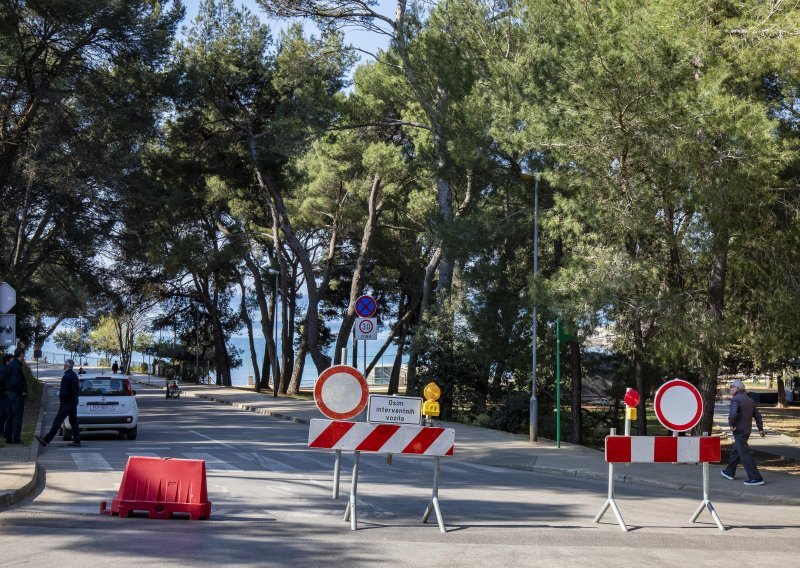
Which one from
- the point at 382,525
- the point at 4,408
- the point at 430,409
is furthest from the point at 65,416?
the point at 382,525

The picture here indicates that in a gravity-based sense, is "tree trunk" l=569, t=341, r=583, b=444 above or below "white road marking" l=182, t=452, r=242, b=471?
above

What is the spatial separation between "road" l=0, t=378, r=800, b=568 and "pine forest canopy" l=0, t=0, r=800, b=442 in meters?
5.92

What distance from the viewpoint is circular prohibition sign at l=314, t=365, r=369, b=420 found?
1040 centimetres

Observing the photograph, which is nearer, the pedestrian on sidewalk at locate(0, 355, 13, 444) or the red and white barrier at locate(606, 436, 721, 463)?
the red and white barrier at locate(606, 436, 721, 463)

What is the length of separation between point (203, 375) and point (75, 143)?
1811 inches

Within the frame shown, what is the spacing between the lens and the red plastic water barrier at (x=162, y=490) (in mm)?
10375

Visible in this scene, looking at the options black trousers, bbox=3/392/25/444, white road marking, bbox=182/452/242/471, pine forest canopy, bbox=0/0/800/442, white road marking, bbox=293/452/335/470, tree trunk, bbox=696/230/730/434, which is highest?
pine forest canopy, bbox=0/0/800/442

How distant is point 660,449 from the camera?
1097cm

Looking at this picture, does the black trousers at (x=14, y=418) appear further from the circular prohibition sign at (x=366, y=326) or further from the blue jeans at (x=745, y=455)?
the blue jeans at (x=745, y=455)

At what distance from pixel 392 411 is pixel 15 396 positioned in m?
10.3

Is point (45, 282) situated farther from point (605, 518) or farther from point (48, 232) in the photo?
point (605, 518)

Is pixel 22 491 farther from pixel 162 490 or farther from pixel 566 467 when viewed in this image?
pixel 566 467

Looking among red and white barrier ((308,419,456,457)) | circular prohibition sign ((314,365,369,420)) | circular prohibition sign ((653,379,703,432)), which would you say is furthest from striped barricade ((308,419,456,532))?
circular prohibition sign ((653,379,703,432))

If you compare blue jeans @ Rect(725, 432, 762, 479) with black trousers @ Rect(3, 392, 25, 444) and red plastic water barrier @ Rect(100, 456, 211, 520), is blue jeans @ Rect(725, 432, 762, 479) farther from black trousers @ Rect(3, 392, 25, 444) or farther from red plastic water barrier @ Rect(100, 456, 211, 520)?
black trousers @ Rect(3, 392, 25, 444)
